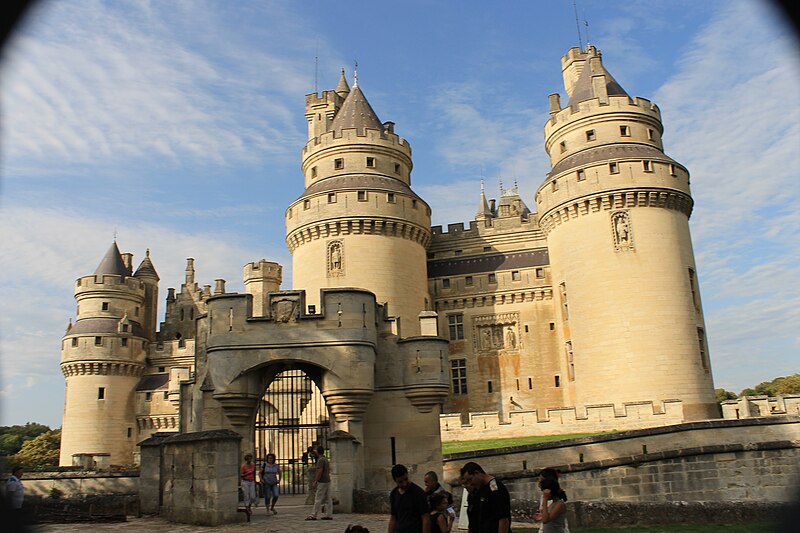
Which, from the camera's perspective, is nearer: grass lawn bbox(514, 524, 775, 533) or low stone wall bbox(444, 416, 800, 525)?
grass lawn bbox(514, 524, 775, 533)

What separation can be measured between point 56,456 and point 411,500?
6329 centimetres

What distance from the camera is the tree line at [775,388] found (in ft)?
224

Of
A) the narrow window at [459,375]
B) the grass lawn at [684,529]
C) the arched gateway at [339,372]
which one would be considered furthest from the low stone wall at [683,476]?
the narrow window at [459,375]

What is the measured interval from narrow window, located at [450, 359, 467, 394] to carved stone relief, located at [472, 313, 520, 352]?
130 cm

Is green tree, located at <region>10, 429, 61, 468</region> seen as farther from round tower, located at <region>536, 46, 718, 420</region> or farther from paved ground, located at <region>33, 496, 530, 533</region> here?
paved ground, located at <region>33, 496, 530, 533</region>

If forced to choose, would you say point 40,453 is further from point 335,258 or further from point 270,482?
point 270,482

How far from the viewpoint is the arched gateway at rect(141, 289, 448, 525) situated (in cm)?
1812

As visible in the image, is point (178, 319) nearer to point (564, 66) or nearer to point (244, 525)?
point (564, 66)

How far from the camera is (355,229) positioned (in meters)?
36.8

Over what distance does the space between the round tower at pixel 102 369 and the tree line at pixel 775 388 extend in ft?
173

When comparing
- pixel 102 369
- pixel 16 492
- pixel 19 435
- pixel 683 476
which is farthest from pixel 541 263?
pixel 19 435

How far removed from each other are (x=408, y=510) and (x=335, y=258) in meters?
29.7

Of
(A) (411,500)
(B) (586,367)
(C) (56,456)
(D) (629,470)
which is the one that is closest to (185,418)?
(D) (629,470)

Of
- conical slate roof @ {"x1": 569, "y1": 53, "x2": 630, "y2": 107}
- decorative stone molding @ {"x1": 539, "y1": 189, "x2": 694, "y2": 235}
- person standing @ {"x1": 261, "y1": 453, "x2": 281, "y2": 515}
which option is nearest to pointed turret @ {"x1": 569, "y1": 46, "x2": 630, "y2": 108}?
conical slate roof @ {"x1": 569, "y1": 53, "x2": 630, "y2": 107}
